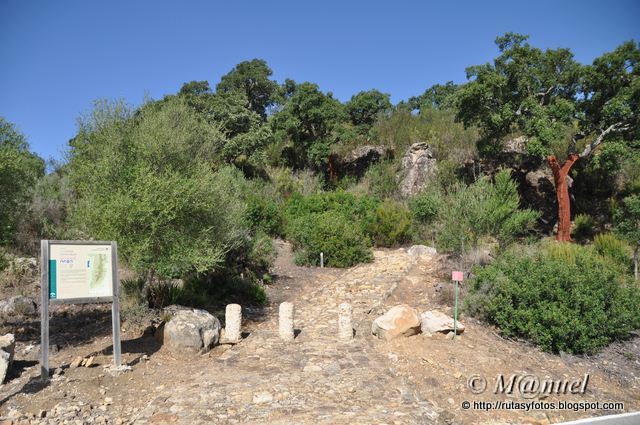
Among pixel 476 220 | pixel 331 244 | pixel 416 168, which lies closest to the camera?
pixel 476 220

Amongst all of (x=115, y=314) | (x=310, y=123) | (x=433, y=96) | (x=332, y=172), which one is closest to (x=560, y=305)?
(x=115, y=314)

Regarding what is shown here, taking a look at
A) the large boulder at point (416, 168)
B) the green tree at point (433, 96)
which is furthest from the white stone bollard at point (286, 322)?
the green tree at point (433, 96)

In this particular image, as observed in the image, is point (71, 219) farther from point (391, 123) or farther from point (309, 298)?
point (391, 123)

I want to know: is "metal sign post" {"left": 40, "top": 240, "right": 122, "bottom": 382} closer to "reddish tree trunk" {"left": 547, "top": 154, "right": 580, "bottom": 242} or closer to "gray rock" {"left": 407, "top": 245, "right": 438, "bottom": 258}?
"gray rock" {"left": 407, "top": 245, "right": 438, "bottom": 258}

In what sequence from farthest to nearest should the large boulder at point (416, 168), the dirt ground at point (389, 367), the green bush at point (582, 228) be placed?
the large boulder at point (416, 168) → the green bush at point (582, 228) → the dirt ground at point (389, 367)

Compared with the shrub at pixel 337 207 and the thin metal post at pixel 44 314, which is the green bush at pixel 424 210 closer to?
the shrub at pixel 337 207

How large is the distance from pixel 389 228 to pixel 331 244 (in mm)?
5303

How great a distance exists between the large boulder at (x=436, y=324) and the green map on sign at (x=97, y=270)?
5479 mm

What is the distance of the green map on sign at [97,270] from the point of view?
6.48 m

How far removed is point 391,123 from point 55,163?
20.2 meters

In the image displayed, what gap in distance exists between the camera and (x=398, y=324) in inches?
310

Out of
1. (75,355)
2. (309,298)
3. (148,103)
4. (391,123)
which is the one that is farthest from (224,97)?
(75,355)

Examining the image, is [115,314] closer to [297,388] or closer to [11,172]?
[297,388]

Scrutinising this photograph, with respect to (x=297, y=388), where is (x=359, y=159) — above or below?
above
